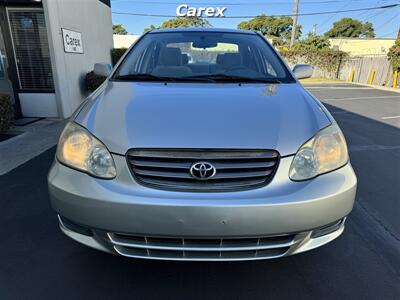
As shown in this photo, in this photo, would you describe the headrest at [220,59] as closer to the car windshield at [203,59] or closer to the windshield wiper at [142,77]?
the car windshield at [203,59]

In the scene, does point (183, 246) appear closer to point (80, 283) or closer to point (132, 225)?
point (132, 225)

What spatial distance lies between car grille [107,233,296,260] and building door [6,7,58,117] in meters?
5.88

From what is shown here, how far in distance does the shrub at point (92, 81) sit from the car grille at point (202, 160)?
20.1ft

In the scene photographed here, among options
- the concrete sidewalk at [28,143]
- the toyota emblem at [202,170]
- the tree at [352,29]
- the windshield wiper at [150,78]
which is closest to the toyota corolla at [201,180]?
the toyota emblem at [202,170]

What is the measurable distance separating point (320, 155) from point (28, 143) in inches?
183

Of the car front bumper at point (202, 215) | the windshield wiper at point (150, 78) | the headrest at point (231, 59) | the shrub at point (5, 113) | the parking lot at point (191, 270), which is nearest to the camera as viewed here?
the car front bumper at point (202, 215)

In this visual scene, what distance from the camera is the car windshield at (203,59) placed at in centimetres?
253

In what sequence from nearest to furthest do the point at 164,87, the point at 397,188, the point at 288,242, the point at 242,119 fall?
the point at 288,242, the point at 242,119, the point at 164,87, the point at 397,188

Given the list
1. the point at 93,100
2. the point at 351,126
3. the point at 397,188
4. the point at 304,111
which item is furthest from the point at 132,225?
the point at 351,126

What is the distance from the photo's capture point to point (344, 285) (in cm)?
195

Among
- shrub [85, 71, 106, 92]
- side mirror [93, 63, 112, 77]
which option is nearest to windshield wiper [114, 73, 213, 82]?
side mirror [93, 63, 112, 77]

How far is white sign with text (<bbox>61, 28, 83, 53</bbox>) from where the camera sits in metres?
6.39

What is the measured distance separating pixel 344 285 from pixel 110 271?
1482 millimetres

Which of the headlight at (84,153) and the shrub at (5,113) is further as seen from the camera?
the shrub at (5,113)
